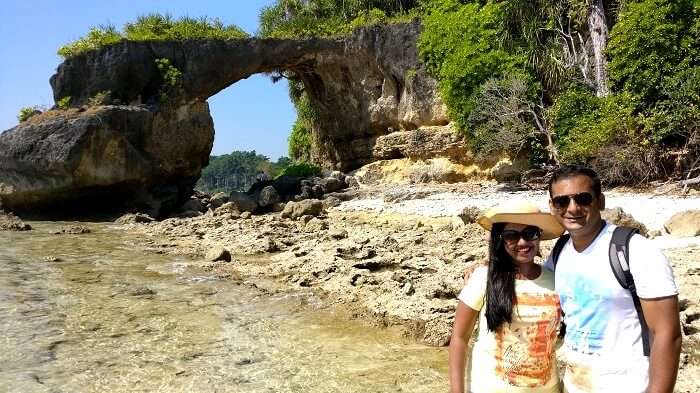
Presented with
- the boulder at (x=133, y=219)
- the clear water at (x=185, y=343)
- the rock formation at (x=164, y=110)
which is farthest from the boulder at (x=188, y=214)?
the clear water at (x=185, y=343)

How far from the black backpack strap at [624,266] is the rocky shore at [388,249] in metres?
2.07

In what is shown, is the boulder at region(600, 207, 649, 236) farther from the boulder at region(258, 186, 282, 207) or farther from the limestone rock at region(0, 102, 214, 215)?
the limestone rock at region(0, 102, 214, 215)

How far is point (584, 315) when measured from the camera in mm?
2096

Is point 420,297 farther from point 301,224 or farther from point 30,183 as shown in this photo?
point 30,183

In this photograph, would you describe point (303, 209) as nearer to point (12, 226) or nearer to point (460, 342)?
point (12, 226)

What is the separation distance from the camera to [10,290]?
7793mm

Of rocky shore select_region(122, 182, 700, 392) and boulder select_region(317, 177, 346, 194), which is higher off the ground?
boulder select_region(317, 177, 346, 194)

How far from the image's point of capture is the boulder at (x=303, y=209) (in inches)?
672

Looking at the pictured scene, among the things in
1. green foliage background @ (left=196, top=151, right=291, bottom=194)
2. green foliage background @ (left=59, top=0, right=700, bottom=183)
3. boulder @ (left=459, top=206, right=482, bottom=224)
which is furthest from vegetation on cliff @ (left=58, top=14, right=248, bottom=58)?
green foliage background @ (left=196, top=151, right=291, bottom=194)

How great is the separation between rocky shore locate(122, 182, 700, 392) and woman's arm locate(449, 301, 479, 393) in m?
1.70

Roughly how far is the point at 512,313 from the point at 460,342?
0.85 ft

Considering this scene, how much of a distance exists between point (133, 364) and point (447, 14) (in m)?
19.6

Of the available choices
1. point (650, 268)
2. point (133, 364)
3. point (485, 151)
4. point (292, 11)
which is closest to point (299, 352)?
point (133, 364)

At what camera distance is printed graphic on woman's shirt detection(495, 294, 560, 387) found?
2.33 m
